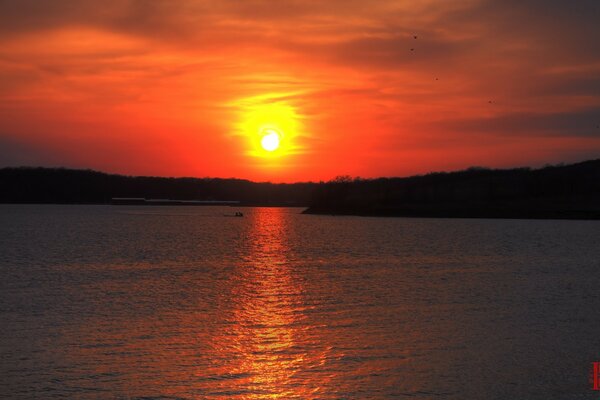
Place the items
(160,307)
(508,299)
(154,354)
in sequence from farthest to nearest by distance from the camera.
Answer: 1. (508,299)
2. (160,307)
3. (154,354)

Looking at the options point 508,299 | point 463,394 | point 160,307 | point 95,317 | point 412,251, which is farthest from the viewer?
point 412,251

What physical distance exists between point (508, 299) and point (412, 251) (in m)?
37.6

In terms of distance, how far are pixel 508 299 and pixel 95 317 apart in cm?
2207

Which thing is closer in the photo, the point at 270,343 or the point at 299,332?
the point at 270,343

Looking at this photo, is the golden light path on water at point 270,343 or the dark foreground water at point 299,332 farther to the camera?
the dark foreground water at point 299,332

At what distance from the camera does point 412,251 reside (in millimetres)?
74000

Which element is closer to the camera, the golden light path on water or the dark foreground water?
the golden light path on water

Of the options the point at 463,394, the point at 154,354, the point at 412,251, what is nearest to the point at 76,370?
the point at 154,354

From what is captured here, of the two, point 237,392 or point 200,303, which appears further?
point 200,303

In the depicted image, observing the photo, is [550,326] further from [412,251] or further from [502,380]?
[412,251]

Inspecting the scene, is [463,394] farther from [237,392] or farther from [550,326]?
[550,326]

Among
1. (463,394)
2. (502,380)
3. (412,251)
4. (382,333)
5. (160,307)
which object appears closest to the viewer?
(463,394)

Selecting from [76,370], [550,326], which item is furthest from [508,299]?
[76,370]

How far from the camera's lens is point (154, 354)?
2244 cm
